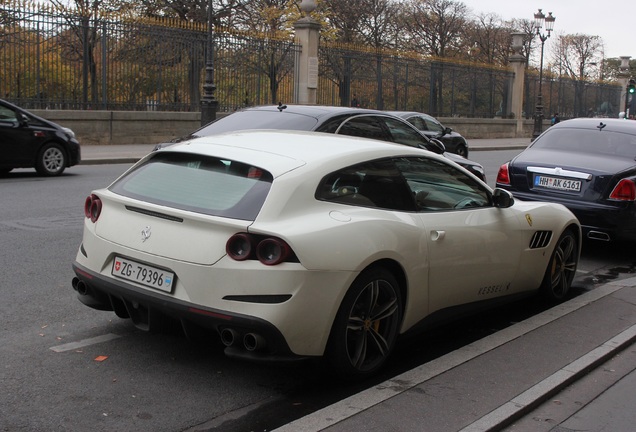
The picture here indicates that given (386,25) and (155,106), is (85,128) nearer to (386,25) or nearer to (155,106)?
(155,106)

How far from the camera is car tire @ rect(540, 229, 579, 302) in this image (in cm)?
670

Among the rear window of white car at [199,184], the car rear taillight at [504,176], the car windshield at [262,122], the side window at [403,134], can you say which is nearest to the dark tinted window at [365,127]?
the side window at [403,134]

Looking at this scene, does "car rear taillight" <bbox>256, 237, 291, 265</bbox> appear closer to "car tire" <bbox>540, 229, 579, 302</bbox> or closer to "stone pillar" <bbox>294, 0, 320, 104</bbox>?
"car tire" <bbox>540, 229, 579, 302</bbox>

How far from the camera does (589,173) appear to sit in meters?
8.95

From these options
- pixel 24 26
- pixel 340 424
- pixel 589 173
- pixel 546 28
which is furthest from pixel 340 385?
pixel 546 28

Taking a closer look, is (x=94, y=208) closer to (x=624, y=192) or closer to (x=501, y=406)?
(x=501, y=406)

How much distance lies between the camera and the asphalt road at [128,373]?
161 inches

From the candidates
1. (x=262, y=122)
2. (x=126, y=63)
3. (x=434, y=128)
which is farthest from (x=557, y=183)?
(x=126, y=63)

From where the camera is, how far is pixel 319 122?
931 cm

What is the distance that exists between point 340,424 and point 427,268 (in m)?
1.42

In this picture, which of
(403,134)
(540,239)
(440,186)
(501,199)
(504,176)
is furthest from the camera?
(403,134)

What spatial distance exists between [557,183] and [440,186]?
13.4 feet

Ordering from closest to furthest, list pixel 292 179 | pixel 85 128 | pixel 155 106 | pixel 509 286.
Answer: pixel 292 179
pixel 509 286
pixel 85 128
pixel 155 106

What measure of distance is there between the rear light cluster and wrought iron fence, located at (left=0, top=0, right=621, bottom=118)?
1764 centimetres
